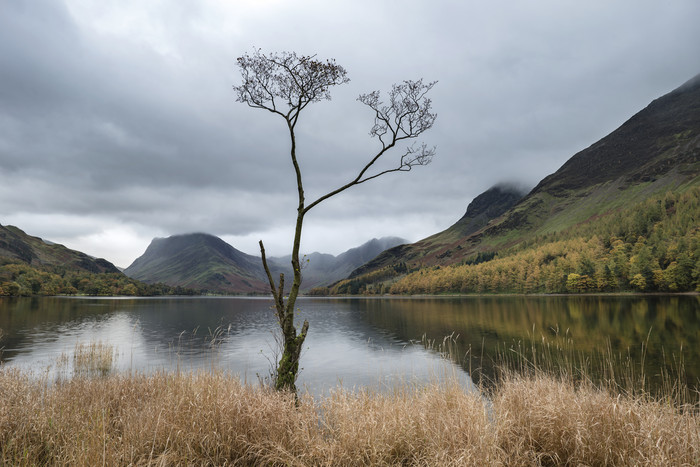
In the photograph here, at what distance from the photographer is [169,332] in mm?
59312

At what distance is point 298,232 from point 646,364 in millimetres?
32288

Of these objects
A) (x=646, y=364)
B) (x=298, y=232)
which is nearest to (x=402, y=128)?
(x=298, y=232)

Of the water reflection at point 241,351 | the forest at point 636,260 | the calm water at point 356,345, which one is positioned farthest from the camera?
the forest at point 636,260

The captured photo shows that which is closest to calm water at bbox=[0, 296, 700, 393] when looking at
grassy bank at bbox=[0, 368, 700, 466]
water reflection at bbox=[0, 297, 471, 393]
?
water reflection at bbox=[0, 297, 471, 393]

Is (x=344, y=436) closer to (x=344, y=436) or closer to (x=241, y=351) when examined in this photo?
(x=344, y=436)

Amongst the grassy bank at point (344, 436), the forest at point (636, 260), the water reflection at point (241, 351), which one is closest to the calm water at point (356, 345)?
the water reflection at point (241, 351)

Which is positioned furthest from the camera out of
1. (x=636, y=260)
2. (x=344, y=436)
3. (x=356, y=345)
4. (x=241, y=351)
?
(x=636, y=260)

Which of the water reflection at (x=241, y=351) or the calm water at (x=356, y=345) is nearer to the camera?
the water reflection at (x=241, y=351)

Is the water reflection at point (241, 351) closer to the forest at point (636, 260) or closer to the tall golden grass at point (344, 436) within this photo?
the tall golden grass at point (344, 436)

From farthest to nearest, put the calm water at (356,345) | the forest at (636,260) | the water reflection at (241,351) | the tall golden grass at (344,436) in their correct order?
the forest at (636,260) → the calm water at (356,345) → the water reflection at (241,351) → the tall golden grass at (344,436)

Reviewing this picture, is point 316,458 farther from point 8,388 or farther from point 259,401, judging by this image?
point 8,388

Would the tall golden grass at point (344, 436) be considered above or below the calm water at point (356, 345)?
above

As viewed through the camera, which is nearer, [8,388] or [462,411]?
[462,411]


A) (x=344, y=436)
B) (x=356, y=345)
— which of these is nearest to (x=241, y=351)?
(x=356, y=345)
